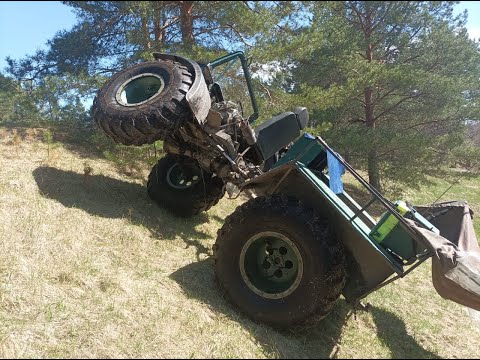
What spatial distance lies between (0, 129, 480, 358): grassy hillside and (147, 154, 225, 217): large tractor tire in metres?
0.18

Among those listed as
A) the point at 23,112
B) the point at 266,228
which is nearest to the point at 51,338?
the point at 266,228

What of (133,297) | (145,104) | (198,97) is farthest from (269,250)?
(145,104)

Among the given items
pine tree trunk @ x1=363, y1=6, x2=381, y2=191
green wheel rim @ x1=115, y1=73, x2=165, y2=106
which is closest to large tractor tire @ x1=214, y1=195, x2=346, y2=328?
green wheel rim @ x1=115, y1=73, x2=165, y2=106

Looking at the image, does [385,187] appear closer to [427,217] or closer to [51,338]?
[427,217]

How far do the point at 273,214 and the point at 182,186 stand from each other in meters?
2.71

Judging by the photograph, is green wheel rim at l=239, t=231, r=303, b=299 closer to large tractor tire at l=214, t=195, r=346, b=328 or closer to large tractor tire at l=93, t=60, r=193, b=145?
large tractor tire at l=214, t=195, r=346, b=328

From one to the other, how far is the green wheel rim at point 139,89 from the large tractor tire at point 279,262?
7.45 ft

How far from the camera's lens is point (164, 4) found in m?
5.69

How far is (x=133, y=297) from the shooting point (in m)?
3.35

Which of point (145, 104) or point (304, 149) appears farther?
point (145, 104)

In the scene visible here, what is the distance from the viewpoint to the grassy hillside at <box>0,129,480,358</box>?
272cm

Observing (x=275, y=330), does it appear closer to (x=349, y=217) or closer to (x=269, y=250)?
(x=269, y=250)

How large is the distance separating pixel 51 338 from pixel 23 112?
7010mm

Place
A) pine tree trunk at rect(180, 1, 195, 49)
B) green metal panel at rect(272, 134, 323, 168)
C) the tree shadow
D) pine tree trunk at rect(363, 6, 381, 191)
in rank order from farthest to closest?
pine tree trunk at rect(363, 6, 381, 191), pine tree trunk at rect(180, 1, 195, 49), green metal panel at rect(272, 134, 323, 168), the tree shadow
